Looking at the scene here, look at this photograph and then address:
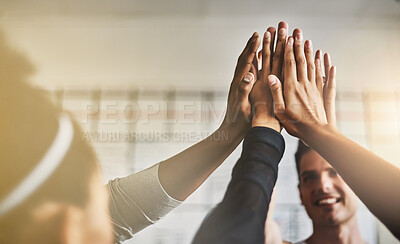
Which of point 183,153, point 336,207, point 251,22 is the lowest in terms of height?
point 336,207

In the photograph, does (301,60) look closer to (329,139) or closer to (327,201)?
(329,139)

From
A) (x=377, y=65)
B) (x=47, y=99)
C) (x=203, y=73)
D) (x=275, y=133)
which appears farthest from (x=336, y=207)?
(x=47, y=99)

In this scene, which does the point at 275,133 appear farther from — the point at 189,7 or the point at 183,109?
the point at 189,7

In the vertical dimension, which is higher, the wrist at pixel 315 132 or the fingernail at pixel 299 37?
the fingernail at pixel 299 37

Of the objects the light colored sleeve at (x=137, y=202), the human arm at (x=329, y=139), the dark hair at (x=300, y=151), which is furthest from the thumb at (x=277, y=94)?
→ the light colored sleeve at (x=137, y=202)

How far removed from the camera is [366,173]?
105 centimetres

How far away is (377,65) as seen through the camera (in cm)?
121

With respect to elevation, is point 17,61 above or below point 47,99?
above

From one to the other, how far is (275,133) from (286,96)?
0.16m

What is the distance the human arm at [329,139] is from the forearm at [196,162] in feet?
0.53

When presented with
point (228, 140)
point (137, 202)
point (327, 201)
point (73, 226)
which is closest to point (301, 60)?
point (228, 140)

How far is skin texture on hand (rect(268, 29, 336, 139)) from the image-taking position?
112 centimetres

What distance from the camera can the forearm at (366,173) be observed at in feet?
3.45

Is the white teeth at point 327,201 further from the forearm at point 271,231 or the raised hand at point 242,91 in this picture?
the raised hand at point 242,91
